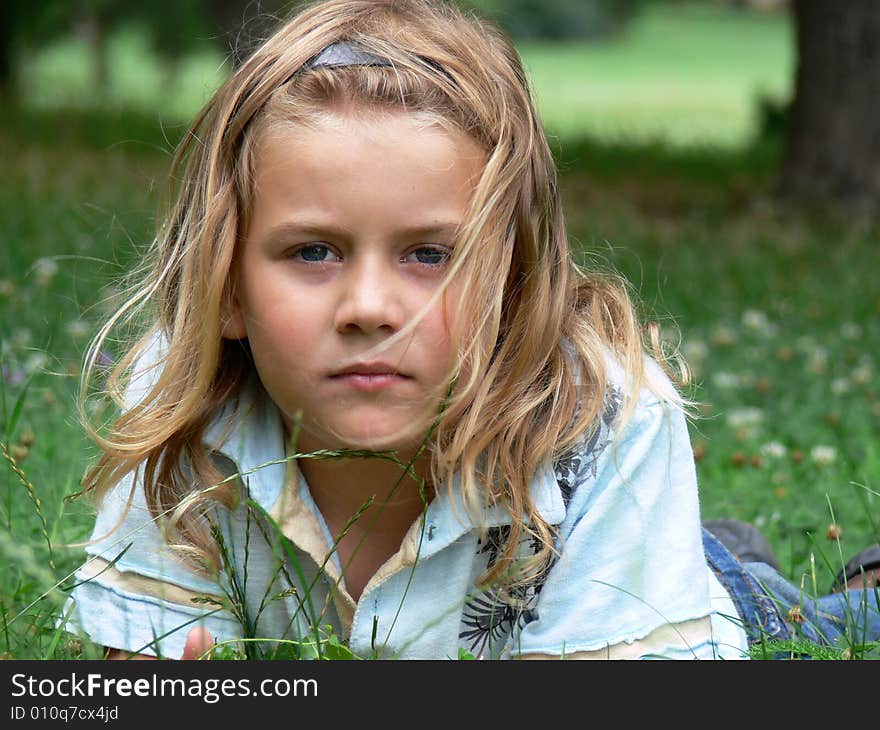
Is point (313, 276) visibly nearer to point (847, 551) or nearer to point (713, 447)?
point (847, 551)

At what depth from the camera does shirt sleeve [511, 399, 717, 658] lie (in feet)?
7.36

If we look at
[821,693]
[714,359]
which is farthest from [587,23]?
[821,693]

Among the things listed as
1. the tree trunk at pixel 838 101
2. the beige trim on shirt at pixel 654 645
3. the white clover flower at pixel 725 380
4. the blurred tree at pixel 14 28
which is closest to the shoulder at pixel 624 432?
the beige trim on shirt at pixel 654 645

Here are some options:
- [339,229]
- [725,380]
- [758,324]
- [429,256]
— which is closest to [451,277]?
[429,256]

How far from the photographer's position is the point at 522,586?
7.74 ft

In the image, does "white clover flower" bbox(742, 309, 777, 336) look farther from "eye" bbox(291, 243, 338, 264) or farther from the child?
"eye" bbox(291, 243, 338, 264)

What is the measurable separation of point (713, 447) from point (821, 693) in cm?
216

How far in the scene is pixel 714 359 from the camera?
199 inches

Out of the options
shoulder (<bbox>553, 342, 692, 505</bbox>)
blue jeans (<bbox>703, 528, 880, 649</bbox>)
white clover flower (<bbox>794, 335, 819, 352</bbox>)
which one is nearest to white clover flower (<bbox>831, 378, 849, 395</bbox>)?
white clover flower (<bbox>794, 335, 819, 352</bbox>)

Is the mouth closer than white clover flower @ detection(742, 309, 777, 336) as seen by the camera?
Yes

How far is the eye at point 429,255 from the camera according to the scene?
2.16m

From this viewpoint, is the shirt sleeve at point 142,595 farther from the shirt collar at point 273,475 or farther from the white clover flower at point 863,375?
the white clover flower at point 863,375

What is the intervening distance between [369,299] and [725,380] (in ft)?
9.32

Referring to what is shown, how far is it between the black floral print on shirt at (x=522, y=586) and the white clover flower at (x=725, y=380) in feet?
7.74
